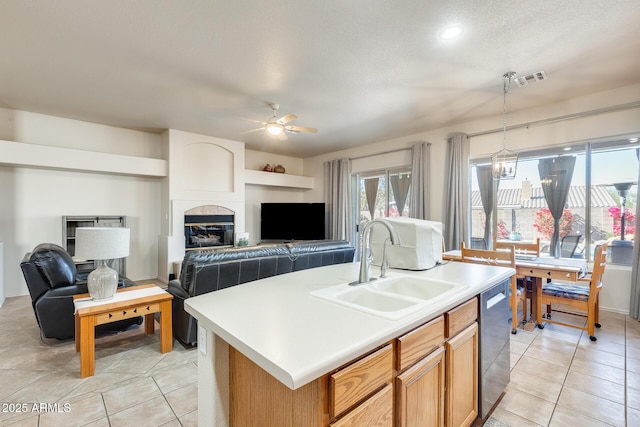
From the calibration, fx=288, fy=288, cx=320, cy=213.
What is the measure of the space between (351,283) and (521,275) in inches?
95.9

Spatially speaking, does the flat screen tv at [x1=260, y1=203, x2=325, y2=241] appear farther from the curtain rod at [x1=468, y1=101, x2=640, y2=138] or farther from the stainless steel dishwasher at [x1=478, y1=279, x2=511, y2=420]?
the stainless steel dishwasher at [x1=478, y1=279, x2=511, y2=420]

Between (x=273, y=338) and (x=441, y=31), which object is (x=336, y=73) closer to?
(x=441, y=31)

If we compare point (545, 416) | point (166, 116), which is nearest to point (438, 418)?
point (545, 416)

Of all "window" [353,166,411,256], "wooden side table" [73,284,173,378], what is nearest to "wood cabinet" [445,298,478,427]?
"wooden side table" [73,284,173,378]

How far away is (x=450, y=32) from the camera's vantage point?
233 centimetres

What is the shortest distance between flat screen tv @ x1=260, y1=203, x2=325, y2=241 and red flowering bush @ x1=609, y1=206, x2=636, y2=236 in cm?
464

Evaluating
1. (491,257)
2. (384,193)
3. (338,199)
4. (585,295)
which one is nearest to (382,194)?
(384,193)

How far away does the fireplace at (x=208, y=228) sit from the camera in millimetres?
5160

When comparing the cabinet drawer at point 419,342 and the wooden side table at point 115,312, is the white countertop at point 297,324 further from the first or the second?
the wooden side table at point 115,312

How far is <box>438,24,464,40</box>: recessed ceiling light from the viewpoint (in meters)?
2.26

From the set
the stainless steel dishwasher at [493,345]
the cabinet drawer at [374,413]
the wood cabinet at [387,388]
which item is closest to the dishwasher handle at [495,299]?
the stainless steel dishwasher at [493,345]

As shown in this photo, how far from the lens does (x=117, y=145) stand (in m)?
4.91

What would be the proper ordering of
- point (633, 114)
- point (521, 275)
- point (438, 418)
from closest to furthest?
1. point (438, 418)
2. point (521, 275)
3. point (633, 114)

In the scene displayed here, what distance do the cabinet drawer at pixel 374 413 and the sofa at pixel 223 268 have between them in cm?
185
